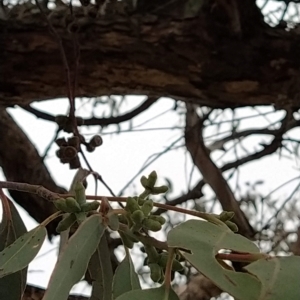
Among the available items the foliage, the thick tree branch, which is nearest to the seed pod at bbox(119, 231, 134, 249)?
the foliage

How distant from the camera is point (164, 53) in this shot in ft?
3.19

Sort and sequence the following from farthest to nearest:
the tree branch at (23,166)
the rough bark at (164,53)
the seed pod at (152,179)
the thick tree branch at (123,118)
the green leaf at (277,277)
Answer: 1. the thick tree branch at (123,118)
2. the tree branch at (23,166)
3. the rough bark at (164,53)
4. the seed pod at (152,179)
5. the green leaf at (277,277)

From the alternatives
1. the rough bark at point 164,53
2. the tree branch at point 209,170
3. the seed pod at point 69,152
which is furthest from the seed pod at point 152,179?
the tree branch at point 209,170

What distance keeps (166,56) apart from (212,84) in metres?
0.09

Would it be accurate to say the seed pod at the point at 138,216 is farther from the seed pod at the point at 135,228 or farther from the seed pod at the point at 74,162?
the seed pod at the point at 74,162

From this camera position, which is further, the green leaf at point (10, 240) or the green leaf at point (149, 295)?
the green leaf at point (10, 240)

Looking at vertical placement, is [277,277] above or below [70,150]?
below

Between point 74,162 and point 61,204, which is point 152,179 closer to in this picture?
point 61,204

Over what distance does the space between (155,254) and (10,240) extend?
22cm

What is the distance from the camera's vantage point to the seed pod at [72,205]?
Answer: 1.44ft

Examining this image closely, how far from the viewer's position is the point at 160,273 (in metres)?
0.44

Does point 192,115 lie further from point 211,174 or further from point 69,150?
point 69,150

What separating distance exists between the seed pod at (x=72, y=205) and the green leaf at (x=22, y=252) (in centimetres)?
5

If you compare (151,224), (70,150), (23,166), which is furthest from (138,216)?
(23,166)
